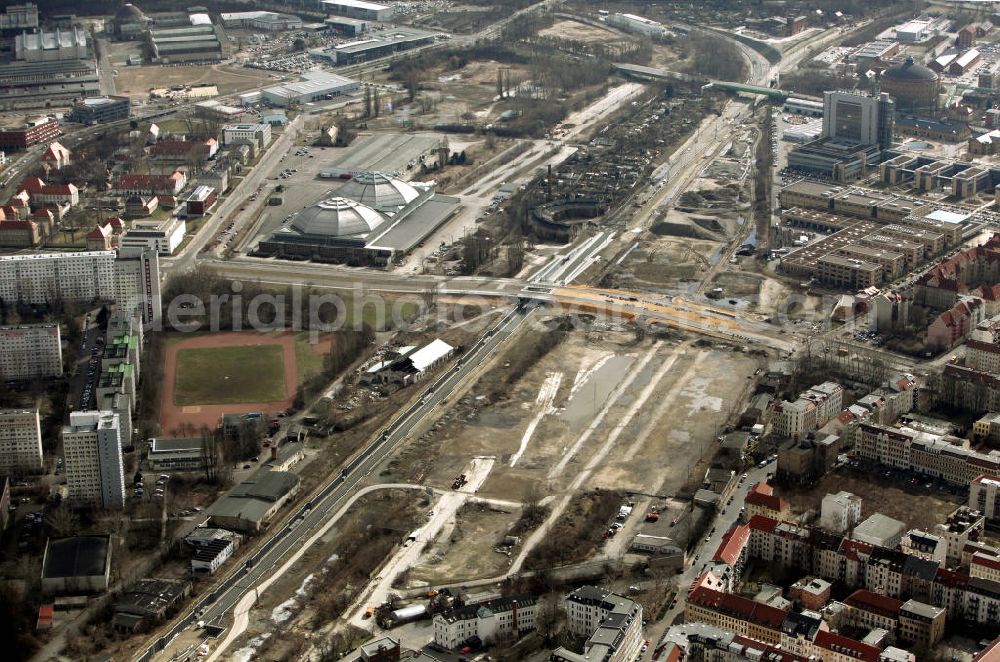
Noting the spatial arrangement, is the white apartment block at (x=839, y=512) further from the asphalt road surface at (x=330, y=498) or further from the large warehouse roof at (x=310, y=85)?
the large warehouse roof at (x=310, y=85)

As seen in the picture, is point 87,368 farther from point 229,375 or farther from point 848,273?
point 848,273

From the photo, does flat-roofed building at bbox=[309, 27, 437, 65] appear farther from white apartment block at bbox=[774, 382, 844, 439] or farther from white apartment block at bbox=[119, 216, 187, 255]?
white apartment block at bbox=[774, 382, 844, 439]

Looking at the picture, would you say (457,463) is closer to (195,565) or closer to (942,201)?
(195,565)

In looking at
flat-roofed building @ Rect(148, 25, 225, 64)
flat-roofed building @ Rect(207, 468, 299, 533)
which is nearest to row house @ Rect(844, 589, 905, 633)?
flat-roofed building @ Rect(207, 468, 299, 533)

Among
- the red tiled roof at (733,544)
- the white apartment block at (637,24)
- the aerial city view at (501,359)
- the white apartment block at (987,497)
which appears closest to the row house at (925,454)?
the aerial city view at (501,359)

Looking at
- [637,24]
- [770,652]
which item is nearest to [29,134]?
[637,24]

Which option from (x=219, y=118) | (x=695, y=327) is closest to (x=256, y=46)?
(x=219, y=118)
